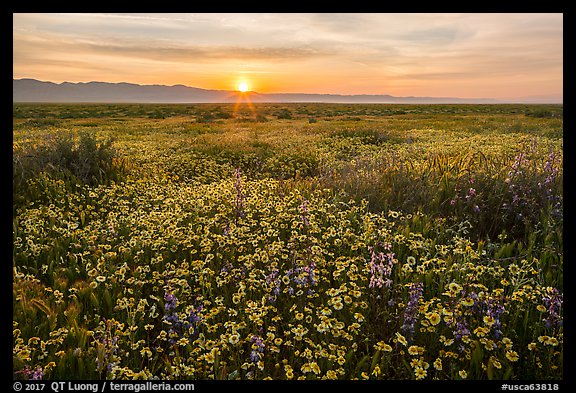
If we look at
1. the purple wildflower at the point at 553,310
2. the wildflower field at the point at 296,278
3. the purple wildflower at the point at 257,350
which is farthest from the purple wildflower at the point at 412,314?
the purple wildflower at the point at 257,350

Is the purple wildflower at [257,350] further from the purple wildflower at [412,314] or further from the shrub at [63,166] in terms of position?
the shrub at [63,166]

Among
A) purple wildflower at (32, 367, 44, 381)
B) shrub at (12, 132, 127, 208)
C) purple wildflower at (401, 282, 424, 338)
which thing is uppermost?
shrub at (12, 132, 127, 208)

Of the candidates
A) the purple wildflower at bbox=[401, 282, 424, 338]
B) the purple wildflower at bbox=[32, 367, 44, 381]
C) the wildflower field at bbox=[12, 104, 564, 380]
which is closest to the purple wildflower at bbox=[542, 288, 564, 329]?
the wildflower field at bbox=[12, 104, 564, 380]

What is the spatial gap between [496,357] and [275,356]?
5.73 feet

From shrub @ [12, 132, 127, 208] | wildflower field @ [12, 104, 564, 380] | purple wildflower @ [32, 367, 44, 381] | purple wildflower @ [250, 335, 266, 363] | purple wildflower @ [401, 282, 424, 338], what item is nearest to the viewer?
purple wildflower @ [32, 367, 44, 381]

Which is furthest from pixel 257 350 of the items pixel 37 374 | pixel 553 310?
pixel 553 310

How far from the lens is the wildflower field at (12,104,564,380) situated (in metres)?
3.08

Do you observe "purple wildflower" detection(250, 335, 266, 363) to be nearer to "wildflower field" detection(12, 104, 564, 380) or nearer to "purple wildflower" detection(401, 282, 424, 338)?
"wildflower field" detection(12, 104, 564, 380)

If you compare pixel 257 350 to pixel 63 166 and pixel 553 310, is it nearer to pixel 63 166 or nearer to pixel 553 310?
pixel 553 310

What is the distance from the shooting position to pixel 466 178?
6.75m

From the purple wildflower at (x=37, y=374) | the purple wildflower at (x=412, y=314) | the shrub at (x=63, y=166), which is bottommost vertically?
the purple wildflower at (x=37, y=374)

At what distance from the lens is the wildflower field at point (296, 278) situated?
10.1ft

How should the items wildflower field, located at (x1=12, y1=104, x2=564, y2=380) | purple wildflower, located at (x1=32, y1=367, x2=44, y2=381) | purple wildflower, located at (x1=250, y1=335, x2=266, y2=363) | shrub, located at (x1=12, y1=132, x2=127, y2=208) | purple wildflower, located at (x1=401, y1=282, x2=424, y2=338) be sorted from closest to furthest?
1. purple wildflower, located at (x1=32, y1=367, x2=44, y2=381)
2. purple wildflower, located at (x1=250, y1=335, x2=266, y2=363)
3. wildflower field, located at (x1=12, y1=104, x2=564, y2=380)
4. purple wildflower, located at (x1=401, y1=282, x2=424, y2=338)
5. shrub, located at (x1=12, y1=132, x2=127, y2=208)
